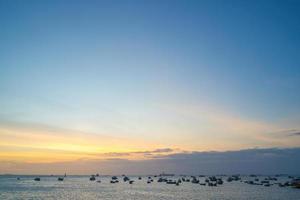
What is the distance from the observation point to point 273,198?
65562 mm

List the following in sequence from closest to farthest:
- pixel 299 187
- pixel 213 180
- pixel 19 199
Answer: pixel 19 199
pixel 299 187
pixel 213 180

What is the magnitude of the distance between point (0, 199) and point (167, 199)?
1136 inches

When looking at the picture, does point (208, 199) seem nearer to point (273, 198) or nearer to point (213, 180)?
point (273, 198)

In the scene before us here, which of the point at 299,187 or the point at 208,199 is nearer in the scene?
the point at 208,199

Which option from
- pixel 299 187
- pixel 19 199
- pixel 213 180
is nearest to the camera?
pixel 19 199

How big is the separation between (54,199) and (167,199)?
1974 centimetres

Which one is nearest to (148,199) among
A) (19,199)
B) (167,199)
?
(167,199)

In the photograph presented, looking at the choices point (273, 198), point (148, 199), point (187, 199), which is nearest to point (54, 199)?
point (148, 199)

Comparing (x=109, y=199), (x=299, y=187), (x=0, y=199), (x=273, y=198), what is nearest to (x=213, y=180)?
(x=299, y=187)

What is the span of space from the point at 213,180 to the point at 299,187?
46217 millimetres

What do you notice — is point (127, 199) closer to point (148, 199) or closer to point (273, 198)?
point (148, 199)

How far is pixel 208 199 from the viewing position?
62344 mm

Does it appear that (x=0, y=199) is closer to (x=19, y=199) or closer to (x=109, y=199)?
(x=19, y=199)

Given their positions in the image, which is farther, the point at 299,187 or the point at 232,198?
the point at 299,187
